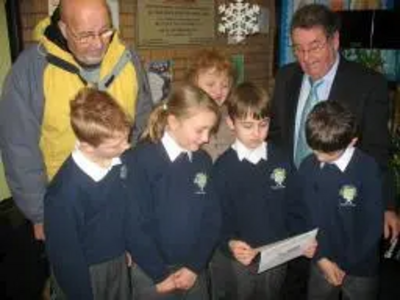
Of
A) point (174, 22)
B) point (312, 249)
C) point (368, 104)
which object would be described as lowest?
point (312, 249)

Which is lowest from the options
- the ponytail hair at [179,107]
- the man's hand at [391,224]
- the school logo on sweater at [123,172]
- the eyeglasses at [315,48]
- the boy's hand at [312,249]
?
the boy's hand at [312,249]

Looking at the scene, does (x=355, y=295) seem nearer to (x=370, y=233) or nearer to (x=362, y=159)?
(x=370, y=233)

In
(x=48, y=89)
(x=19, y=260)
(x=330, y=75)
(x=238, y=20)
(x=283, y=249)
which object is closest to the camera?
(x=283, y=249)

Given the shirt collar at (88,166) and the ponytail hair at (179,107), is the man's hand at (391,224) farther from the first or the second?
the shirt collar at (88,166)

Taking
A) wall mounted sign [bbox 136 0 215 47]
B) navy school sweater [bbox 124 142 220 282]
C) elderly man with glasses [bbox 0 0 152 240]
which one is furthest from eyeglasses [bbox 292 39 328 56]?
wall mounted sign [bbox 136 0 215 47]

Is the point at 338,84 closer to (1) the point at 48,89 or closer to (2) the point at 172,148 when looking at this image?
(2) the point at 172,148

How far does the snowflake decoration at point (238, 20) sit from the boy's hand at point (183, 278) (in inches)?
102

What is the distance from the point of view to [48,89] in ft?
6.64

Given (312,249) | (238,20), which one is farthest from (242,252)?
(238,20)

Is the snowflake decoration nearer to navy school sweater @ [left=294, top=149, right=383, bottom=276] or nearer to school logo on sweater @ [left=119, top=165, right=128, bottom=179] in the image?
navy school sweater @ [left=294, top=149, right=383, bottom=276]

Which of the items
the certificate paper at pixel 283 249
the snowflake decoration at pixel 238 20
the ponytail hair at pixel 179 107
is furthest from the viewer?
the snowflake decoration at pixel 238 20

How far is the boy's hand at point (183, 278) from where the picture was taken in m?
2.00

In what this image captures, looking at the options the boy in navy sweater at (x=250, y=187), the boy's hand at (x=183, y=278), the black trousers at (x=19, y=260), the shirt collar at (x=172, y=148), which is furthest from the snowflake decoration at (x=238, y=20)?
the boy's hand at (x=183, y=278)

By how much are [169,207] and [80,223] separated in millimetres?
414
